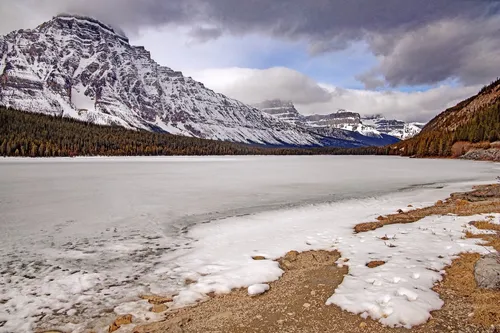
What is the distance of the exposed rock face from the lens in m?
9.72

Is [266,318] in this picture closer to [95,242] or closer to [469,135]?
[95,242]

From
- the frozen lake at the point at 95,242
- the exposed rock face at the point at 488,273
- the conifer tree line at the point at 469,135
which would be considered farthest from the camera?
the conifer tree line at the point at 469,135

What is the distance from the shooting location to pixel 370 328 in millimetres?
8141

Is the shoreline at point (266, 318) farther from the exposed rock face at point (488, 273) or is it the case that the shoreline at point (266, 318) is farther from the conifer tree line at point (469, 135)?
the conifer tree line at point (469, 135)

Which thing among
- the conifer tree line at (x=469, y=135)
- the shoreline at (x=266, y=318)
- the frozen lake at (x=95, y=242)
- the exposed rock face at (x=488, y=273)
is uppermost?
the conifer tree line at (x=469, y=135)

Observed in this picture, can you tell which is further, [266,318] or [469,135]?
[469,135]

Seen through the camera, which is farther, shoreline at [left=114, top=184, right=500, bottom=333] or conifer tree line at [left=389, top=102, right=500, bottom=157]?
conifer tree line at [left=389, top=102, right=500, bottom=157]

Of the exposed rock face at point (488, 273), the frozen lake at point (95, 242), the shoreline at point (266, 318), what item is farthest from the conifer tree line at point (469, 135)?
the shoreline at point (266, 318)

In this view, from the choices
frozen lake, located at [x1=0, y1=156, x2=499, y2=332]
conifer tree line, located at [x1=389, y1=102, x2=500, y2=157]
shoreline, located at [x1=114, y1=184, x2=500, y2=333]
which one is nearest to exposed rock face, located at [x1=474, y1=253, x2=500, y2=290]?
shoreline, located at [x1=114, y1=184, x2=500, y2=333]

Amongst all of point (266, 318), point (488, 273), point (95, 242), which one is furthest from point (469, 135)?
point (266, 318)

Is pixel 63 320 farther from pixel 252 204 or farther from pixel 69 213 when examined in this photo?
pixel 252 204

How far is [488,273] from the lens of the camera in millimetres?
10070

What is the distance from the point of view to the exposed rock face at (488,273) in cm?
972

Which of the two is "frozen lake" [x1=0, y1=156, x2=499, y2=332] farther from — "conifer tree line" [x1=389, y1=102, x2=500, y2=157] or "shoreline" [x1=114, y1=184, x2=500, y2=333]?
"conifer tree line" [x1=389, y1=102, x2=500, y2=157]
